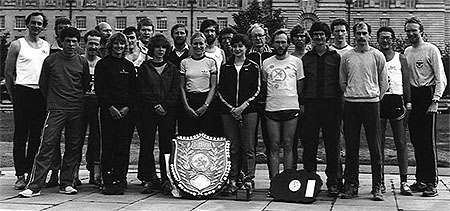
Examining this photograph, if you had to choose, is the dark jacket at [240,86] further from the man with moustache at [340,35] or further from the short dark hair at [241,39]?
the man with moustache at [340,35]

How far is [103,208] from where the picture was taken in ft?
29.1

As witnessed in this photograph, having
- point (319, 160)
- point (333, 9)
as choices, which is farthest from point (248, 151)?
point (333, 9)

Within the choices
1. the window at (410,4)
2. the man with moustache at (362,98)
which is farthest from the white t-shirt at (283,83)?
the window at (410,4)

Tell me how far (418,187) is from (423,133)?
2.57 ft

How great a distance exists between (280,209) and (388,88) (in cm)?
250

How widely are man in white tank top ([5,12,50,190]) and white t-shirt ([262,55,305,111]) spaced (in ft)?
10.7

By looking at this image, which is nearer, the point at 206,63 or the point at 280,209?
the point at 280,209

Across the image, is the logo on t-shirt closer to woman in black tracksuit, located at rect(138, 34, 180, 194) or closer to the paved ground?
the paved ground

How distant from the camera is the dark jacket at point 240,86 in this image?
10086 millimetres

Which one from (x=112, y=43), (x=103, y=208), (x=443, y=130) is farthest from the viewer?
(x=443, y=130)

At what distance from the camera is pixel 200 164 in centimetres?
1003

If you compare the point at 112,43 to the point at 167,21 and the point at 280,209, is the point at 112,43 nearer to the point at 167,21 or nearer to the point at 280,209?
the point at 280,209

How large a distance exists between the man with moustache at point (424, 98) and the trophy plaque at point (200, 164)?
2.74m

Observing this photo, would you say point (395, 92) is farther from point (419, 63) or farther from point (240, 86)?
point (240, 86)
